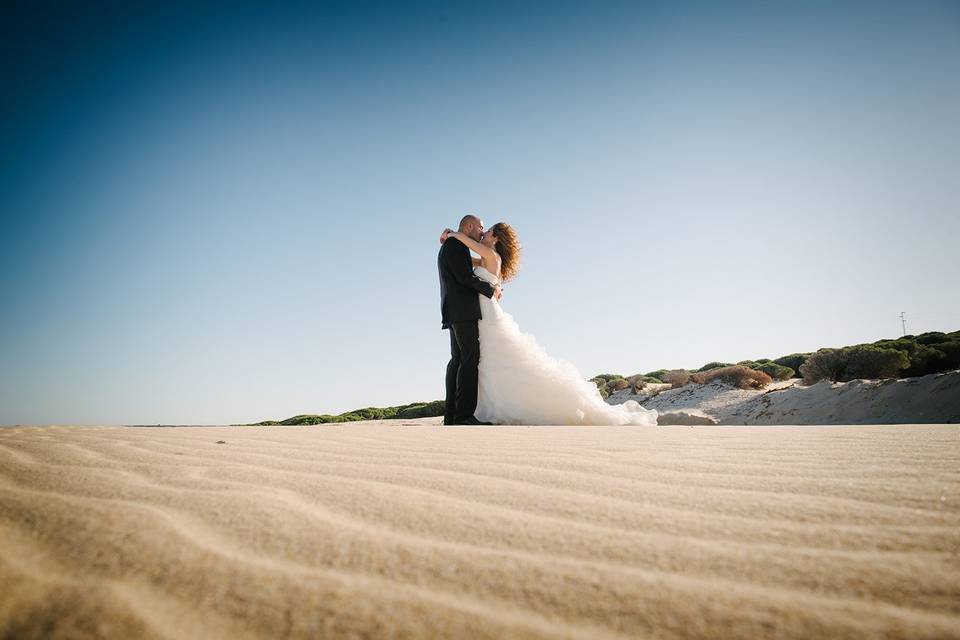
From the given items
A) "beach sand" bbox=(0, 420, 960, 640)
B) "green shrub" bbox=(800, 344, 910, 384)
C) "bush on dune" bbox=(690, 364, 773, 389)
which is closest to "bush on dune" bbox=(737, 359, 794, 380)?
"bush on dune" bbox=(690, 364, 773, 389)

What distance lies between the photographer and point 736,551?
0.81 metres

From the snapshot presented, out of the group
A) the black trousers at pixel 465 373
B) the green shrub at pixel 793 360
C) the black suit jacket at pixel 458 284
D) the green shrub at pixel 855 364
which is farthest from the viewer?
the green shrub at pixel 793 360

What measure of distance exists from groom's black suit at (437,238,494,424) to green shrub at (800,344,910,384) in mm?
9177

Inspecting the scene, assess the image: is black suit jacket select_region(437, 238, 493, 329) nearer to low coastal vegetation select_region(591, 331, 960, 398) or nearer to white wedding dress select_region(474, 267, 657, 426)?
white wedding dress select_region(474, 267, 657, 426)

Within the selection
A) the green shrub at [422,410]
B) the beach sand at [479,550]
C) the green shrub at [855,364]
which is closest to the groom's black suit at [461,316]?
the beach sand at [479,550]

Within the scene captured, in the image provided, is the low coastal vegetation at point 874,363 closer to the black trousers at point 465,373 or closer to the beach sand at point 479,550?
Result: the black trousers at point 465,373

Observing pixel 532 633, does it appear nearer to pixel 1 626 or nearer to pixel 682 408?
pixel 1 626

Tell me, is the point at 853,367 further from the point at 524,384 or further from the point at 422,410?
the point at 422,410

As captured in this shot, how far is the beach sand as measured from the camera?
62 centimetres

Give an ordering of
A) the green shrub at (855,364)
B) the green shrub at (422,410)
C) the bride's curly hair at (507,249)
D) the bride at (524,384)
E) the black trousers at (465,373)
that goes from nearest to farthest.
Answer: the bride at (524,384) → the black trousers at (465,373) → the bride's curly hair at (507,249) → the green shrub at (855,364) → the green shrub at (422,410)

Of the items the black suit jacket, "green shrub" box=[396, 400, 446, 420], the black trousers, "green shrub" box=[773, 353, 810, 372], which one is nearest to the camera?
the black trousers

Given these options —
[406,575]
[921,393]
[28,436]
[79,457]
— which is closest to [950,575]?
[406,575]

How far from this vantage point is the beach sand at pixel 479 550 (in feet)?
2.02

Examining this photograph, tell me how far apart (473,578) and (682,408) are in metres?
10.6
